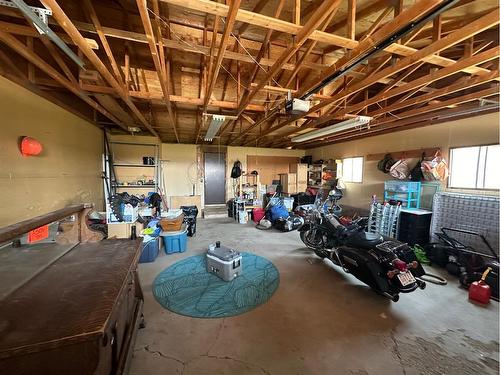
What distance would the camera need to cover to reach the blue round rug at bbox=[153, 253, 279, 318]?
2.33 m

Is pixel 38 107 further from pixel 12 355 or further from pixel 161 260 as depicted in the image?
pixel 12 355

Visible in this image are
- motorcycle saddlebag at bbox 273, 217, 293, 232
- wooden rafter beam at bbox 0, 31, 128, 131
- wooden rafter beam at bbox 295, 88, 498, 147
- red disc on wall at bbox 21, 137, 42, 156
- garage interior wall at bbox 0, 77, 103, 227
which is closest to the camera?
wooden rafter beam at bbox 0, 31, 128, 131

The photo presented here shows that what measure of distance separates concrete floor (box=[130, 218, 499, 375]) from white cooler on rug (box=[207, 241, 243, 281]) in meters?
0.67

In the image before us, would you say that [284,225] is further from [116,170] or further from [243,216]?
[116,170]

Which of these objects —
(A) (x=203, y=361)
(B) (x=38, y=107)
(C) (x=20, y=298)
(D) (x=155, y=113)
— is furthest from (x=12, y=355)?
(D) (x=155, y=113)

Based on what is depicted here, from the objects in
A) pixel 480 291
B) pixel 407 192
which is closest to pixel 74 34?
pixel 480 291

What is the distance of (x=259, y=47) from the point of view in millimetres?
2213

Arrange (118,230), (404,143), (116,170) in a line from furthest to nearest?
(116,170) → (404,143) → (118,230)

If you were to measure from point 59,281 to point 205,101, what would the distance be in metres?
2.51

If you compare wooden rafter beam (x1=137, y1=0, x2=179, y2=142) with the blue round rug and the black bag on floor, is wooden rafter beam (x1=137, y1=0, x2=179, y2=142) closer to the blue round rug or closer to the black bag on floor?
the blue round rug

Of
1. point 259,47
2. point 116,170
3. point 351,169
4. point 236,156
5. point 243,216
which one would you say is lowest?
point 243,216

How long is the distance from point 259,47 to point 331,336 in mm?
2984

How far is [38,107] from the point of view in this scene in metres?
2.93

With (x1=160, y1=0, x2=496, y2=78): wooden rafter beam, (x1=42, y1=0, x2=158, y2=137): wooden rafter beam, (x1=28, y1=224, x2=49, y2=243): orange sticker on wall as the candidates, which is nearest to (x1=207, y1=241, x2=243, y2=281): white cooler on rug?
(x1=28, y1=224, x2=49, y2=243): orange sticker on wall
